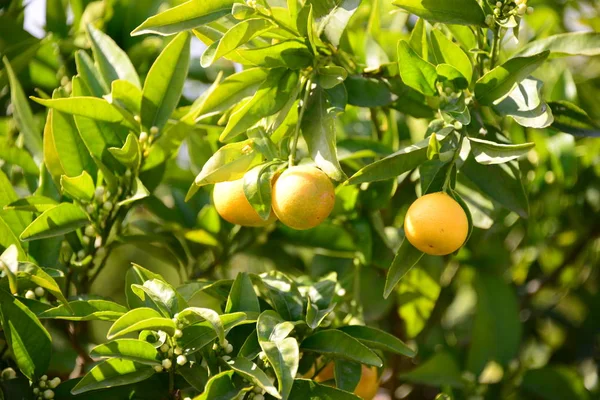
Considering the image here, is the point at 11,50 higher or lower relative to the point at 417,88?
higher

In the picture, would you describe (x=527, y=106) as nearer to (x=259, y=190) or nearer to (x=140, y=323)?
(x=259, y=190)

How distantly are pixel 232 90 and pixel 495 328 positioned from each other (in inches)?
34.7

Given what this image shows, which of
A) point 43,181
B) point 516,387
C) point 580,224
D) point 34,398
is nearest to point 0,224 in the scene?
point 43,181

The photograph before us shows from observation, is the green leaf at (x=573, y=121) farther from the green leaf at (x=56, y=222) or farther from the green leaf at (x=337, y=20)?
the green leaf at (x=56, y=222)

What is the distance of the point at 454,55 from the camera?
1.10 metres

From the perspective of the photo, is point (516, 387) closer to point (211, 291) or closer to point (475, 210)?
point (475, 210)

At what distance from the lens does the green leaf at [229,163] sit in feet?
3.25

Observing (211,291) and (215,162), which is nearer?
(215,162)

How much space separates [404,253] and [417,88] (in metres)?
0.25

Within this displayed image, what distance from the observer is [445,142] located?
3.46 ft

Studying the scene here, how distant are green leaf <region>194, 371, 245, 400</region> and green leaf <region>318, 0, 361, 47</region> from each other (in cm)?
51

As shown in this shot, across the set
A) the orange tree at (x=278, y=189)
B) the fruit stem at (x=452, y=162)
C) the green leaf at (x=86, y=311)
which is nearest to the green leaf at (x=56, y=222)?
the orange tree at (x=278, y=189)

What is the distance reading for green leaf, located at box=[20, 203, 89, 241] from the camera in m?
1.08

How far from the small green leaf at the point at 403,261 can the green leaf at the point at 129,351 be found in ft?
1.10
